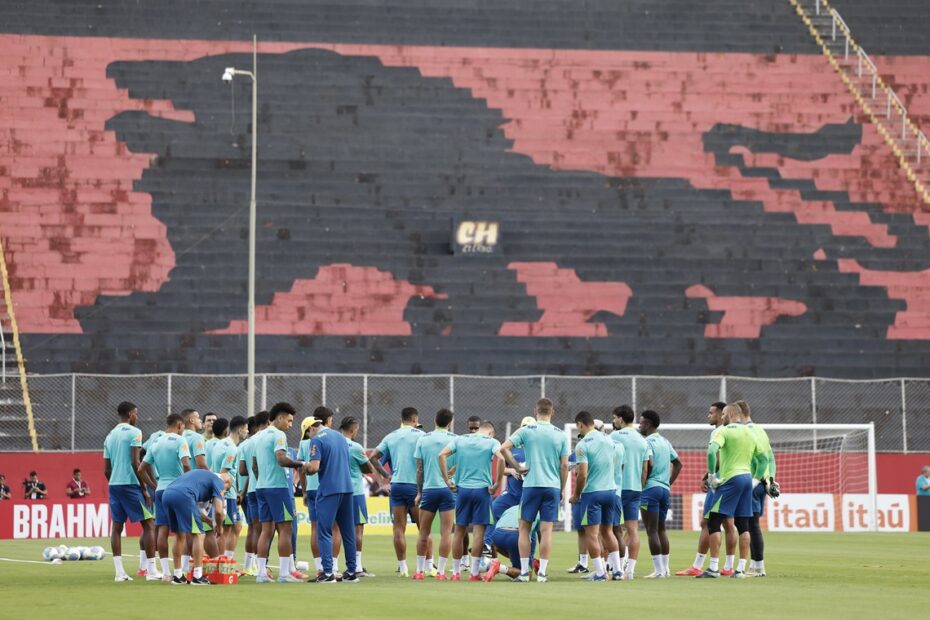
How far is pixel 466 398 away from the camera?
39031 mm

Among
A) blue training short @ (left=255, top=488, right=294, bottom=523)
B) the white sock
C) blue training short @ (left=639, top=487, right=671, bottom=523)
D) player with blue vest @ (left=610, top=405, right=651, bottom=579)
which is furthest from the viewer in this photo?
blue training short @ (left=639, top=487, right=671, bottom=523)

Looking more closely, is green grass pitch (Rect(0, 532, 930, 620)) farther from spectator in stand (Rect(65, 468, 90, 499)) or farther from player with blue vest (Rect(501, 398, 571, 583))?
spectator in stand (Rect(65, 468, 90, 499))

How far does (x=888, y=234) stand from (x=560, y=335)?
35.6 ft

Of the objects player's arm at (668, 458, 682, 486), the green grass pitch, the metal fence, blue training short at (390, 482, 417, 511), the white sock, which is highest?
the metal fence

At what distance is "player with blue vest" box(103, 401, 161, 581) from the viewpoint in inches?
803

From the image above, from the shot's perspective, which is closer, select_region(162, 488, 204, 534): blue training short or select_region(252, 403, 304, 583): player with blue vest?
select_region(162, 488, 204, 534): blue training short

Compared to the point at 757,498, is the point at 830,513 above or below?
below

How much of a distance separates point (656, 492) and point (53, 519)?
17.7 meters

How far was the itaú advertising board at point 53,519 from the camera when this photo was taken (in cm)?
3438

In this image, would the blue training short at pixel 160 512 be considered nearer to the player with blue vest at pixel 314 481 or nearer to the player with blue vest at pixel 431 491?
the player with blue vest at pixel 314 481

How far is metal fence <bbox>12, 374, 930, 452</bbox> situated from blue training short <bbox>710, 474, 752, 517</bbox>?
16893 mm

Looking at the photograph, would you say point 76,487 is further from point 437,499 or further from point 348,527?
point 348,527

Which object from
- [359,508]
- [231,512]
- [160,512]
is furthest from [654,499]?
[160,512]

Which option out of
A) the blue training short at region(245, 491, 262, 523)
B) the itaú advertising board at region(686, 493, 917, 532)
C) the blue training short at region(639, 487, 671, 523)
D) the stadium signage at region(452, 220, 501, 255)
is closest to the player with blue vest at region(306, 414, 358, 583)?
the blue training short at region(245, 491, 262, 523)
